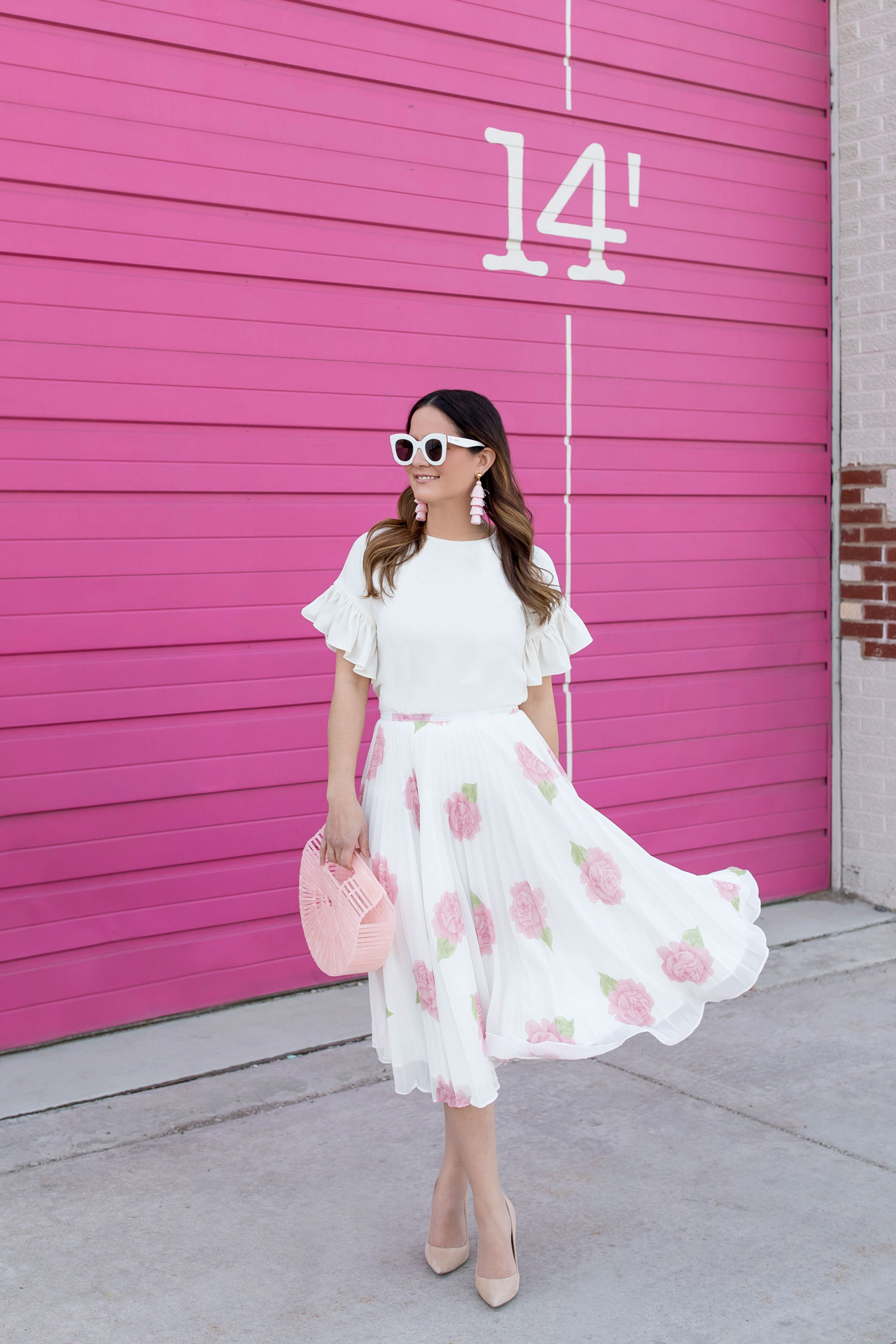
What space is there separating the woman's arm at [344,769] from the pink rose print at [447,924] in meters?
0.18

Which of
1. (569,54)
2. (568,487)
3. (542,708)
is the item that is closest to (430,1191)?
(542,708)

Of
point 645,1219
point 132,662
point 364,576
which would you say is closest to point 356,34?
point 132,662

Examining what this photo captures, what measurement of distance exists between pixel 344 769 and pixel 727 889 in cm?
85

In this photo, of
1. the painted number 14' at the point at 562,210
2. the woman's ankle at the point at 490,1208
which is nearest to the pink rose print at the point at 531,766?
the woman's ankle at the point at 490,1208

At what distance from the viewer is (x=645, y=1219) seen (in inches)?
114

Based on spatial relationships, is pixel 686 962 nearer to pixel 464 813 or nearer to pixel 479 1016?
pixel 479 1016

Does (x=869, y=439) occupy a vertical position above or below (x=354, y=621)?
above

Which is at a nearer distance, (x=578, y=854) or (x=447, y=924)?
(x=447, y=924)

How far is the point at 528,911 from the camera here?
2621mm

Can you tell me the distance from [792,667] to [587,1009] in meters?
3.29

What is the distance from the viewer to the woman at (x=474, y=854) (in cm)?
257

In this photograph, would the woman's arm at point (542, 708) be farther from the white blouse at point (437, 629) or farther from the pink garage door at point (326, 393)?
the pink garage door at point (326, 393)

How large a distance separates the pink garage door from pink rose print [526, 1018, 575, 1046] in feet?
5.98

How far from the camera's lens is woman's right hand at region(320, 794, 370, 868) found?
259cm
